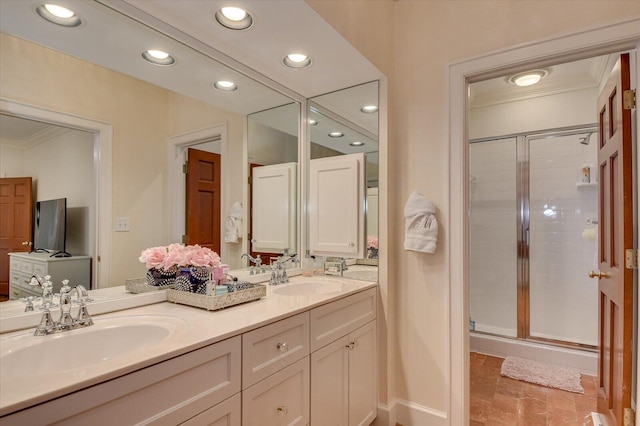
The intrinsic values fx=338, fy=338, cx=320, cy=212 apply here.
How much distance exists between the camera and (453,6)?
2010 millimetres

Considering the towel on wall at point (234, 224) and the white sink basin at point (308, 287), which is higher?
the towel on wall at point (234, 224)

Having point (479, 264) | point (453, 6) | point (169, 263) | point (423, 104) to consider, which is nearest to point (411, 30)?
point (453, 6)

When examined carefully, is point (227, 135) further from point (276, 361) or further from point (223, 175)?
point (276, 361)

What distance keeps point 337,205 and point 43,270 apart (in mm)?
1594

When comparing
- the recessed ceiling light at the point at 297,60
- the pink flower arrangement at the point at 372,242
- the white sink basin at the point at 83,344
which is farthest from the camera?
the pink flower arrangement at the point at 372,242

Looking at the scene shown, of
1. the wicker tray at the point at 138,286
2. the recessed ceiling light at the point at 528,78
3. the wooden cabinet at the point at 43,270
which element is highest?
the recessed ceiling light at the point at 528,78

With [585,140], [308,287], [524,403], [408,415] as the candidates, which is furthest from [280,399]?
[585,140]

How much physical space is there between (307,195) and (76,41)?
153cm

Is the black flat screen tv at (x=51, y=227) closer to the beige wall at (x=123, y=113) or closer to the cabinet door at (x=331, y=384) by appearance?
the beige wall at (x=123, y=113)

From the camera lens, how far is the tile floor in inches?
85.5

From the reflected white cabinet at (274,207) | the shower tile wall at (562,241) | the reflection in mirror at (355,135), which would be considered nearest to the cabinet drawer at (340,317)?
the reflection in mirror at (355,135)

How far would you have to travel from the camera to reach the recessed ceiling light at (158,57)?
153 cm

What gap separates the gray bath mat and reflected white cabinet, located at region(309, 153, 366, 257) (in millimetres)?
1818

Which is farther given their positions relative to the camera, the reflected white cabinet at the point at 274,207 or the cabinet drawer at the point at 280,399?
the reflected white cabinet at the point at 274,207
